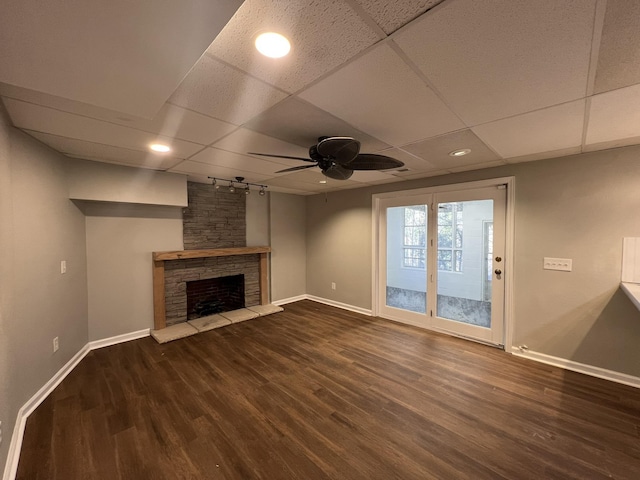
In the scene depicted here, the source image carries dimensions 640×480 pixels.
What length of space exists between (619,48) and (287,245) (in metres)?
4.97

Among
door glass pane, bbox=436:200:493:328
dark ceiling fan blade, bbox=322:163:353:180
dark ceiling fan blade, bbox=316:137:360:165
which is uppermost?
→ dark ceiling fan blade, bbox=316:137:360:165

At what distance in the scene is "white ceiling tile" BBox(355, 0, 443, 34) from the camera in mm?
945

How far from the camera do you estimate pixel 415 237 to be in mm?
4051

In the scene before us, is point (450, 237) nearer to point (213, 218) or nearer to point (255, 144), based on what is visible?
point (255, 144)

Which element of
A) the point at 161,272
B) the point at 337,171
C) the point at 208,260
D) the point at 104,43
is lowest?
the point at 161,272

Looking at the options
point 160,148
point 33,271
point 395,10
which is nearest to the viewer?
point 395,10

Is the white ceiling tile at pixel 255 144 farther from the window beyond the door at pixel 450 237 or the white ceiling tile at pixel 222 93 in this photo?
the window beyond the door at pixel 450 237

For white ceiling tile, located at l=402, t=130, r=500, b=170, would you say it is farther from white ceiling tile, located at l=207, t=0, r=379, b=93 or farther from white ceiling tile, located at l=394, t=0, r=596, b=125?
white ceiling tile, located at l=207, t=0, r=379, b=93

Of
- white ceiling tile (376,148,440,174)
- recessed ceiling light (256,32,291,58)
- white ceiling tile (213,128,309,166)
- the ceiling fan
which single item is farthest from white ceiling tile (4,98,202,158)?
white ceiling tile (376,148,440,174)

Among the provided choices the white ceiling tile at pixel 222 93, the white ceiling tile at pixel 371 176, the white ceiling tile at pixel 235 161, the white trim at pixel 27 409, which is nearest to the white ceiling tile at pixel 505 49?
the white ceiling tile at pixel 222 93

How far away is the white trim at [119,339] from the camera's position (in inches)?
129

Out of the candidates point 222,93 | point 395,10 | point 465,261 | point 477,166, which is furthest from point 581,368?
point 222,93

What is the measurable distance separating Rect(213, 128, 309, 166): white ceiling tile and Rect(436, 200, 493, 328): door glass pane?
2341 millimetres

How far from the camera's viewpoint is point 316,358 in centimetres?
301
